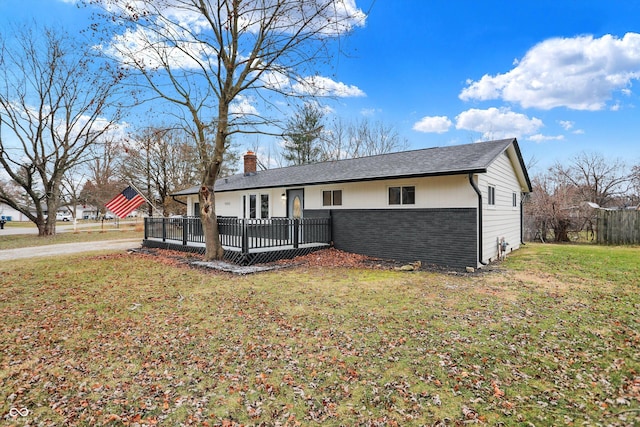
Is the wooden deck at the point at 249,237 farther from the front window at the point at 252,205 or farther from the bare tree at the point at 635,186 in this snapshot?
the bare tree at the point at 635,186

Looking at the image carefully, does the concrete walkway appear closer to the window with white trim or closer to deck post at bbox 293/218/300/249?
deck post at bbox 293/218/300/249

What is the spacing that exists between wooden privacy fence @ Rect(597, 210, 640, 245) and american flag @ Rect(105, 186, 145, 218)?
2351 centimetres

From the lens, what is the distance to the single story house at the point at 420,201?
9.06 metres

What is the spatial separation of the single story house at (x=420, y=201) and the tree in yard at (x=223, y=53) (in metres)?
3.38

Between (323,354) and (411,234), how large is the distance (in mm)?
6947

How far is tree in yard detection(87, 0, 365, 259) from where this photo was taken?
9297 mm

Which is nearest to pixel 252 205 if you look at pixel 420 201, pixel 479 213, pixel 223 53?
pixel 223 53

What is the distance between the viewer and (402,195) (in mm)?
10312

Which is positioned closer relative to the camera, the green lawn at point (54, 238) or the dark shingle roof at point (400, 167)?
the dark shingle roof at point (400, 167)

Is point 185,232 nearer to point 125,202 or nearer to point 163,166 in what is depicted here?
point 125,202

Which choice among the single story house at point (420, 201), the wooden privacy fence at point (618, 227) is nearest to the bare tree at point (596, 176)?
the wooden privacy fence at point (618, 227)

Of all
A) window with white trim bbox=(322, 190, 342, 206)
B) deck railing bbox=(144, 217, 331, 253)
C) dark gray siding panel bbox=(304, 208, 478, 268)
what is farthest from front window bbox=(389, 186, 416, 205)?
deck railing bbox=(144, 217, 331, 253)

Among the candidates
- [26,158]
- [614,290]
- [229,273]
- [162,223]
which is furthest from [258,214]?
[26,158]

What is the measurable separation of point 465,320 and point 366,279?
127 inches
